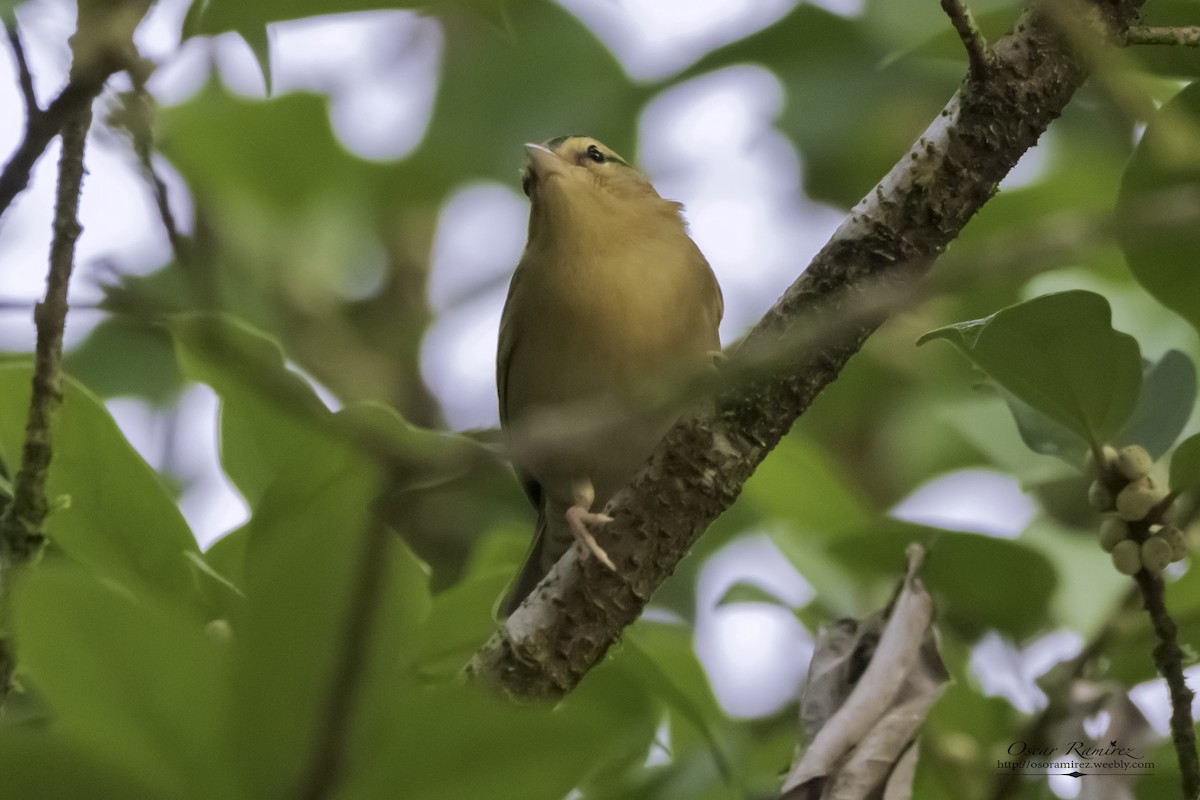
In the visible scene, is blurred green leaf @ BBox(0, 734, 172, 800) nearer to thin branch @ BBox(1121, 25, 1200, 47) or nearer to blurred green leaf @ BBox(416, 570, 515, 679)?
blurred green leaf @ BBox(416, 570, 515, 679)

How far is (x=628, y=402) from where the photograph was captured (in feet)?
3.52

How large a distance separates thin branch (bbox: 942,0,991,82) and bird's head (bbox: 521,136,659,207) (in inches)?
72.8

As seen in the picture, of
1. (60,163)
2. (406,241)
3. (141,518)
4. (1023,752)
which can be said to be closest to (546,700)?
(141,518)

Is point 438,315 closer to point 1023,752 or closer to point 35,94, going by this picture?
point 1023,752

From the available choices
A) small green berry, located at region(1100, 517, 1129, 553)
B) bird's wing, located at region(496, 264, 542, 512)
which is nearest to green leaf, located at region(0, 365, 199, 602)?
small green berry, located at region(1100, 517, 1129, 553)

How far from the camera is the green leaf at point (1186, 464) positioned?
1.96m

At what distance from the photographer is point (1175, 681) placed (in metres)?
1.83

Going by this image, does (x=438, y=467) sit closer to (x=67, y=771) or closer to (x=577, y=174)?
(x=67, y=771)

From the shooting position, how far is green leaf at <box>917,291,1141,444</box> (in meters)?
1.87

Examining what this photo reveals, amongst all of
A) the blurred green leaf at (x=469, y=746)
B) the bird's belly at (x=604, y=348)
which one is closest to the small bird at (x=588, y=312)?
the bird's belly at (x=604, y=348)

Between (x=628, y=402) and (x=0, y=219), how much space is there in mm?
599

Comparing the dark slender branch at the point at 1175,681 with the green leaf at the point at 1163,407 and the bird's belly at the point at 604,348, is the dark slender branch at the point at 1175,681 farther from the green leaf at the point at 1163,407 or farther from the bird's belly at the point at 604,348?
the bird's belly at the point at 604,348

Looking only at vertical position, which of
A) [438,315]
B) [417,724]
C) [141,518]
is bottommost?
[438,315]

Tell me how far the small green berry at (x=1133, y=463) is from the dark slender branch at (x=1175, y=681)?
Answer: 0.15 metres
